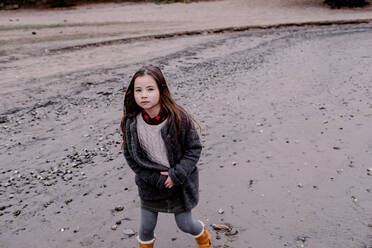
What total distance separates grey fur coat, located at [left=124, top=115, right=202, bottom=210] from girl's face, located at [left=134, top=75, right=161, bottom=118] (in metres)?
0.20

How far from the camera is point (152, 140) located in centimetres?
258

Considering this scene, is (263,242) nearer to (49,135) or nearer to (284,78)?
(49,135)

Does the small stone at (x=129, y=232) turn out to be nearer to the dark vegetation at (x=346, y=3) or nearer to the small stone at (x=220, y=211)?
the small stone at (x=220, y=211)

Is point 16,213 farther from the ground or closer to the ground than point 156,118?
closer to the ground

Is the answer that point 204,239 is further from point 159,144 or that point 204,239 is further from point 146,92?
point 146,92

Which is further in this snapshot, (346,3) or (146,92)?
(346,3)

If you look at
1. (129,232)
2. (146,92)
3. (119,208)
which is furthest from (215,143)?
(146,92)

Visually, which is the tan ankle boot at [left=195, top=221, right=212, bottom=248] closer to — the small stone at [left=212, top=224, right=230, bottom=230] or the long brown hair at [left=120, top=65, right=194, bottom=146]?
the small stone at [left=212, top=224, right=230, bottom=230]

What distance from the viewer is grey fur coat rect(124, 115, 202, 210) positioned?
256 cm

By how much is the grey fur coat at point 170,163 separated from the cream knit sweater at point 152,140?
0.03 metres

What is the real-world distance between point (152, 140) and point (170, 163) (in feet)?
0.76

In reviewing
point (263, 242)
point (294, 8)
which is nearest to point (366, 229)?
point (263, 242)

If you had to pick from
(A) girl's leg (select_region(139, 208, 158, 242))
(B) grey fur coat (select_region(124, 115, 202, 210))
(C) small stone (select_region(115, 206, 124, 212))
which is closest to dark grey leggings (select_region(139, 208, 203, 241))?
(A) girl's leg (select_region(139, 208, 158, 242))

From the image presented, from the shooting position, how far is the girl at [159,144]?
2504mm
